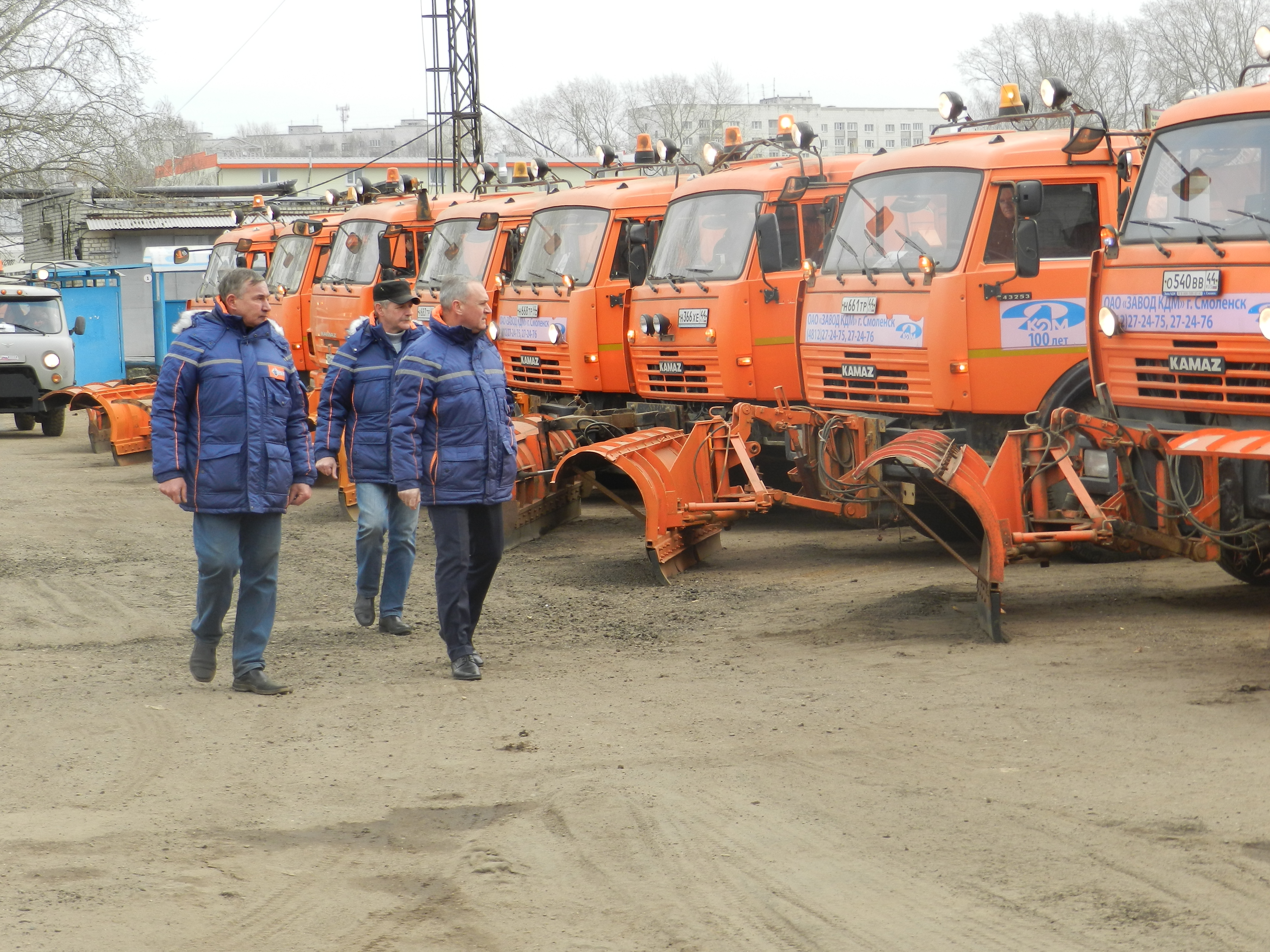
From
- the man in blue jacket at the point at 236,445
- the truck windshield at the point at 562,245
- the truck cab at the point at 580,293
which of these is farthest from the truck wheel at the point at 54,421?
the man in blue jacket at the point at 236,445

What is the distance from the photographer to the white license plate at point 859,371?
10.5 m

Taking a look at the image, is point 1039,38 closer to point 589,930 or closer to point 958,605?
point 958,605

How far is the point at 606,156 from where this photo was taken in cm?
1655

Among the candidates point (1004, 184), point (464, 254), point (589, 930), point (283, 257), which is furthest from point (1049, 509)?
A: point (283, 257)

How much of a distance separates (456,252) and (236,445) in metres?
10.0

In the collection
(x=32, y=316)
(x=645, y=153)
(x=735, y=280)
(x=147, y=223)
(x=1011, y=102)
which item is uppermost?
(x=147, y=223)

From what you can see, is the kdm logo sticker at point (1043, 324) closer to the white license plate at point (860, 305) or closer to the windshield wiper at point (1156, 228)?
the white license plate at point (860, 305)

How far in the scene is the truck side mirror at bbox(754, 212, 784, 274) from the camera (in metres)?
12.0

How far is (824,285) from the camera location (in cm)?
1082

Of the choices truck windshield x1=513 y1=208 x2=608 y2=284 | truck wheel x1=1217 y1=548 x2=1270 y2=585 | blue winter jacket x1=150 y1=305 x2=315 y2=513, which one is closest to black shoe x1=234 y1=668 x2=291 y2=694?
blue winter jacket x1=150 y1=305 x2=315 y2=513

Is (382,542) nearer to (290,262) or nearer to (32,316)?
(290,262)

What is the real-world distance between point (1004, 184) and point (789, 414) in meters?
2.18

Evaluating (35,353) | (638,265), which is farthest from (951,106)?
(35,353)

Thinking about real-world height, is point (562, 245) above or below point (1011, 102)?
below
